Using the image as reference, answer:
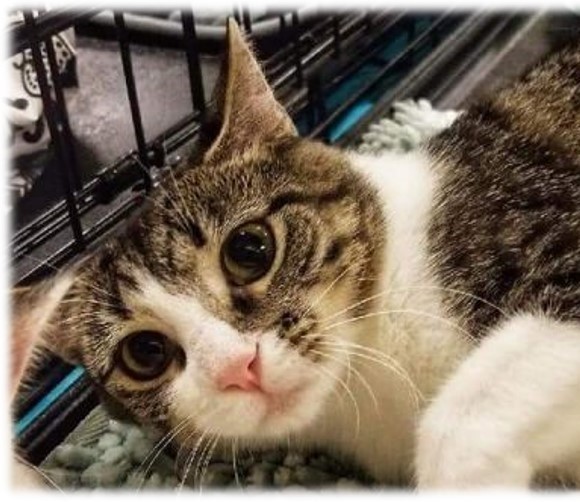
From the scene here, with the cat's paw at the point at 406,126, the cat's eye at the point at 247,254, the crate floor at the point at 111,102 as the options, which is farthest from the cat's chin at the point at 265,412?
the cat's paw at the point at 406,126

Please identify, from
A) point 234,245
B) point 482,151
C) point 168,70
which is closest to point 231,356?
point 234,245

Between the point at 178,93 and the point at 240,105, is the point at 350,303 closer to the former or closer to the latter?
the point at 240,105

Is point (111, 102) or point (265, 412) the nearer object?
point (265, 412)

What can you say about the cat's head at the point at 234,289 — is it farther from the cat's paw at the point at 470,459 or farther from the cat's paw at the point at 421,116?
the cat's paw at the point at 421,116

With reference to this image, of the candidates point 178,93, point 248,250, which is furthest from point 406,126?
point 248,250

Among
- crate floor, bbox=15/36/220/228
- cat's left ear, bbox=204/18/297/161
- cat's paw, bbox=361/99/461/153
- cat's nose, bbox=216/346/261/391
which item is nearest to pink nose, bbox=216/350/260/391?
cat's nose, bbox=216/346/261/391

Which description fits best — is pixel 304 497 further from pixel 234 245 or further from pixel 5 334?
pixel 5 334

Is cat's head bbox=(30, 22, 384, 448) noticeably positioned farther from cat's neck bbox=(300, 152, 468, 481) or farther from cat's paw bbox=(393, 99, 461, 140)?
cat's paw bbox=(393, 99, 461, 140)
